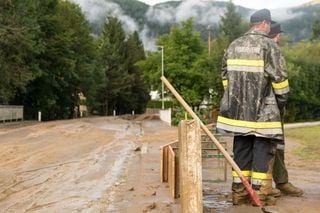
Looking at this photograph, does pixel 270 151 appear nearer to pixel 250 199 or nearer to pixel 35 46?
pixel 250 199

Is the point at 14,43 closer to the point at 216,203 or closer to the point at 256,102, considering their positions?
the point at 216,203

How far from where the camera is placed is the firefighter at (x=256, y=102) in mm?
7016

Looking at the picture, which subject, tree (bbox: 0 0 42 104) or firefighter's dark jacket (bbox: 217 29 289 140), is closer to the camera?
firefighter's dark jacket (bbox: 217 29 289 140)

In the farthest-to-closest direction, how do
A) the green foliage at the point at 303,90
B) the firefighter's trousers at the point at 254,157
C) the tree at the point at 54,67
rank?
1. the green foliage at the point at 303,90
2. the tree at the point at 54,67
3. the firefighter's trousers at the point at 254,157

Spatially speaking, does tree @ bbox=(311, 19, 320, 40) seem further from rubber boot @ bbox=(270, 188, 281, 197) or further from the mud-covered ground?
rubber boot @ bbox=(270, 188, 281, 197)

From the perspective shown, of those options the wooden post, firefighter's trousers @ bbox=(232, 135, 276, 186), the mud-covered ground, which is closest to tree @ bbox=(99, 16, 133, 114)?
the mud-covered ground

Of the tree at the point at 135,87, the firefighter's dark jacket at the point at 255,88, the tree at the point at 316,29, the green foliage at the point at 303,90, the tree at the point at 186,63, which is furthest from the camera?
the tree at the point at 316,29

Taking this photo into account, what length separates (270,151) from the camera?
7184 mm

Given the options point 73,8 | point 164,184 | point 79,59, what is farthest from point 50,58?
point 164,184

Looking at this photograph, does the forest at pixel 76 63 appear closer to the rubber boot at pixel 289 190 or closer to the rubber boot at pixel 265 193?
the rubber boot at pixel 289 190

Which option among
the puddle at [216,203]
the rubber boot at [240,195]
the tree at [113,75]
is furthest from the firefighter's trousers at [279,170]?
the tree at [113,75]

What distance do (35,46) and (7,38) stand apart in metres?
7.01

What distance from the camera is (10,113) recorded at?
146ft

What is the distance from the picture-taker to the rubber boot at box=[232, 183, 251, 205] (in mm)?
7160
